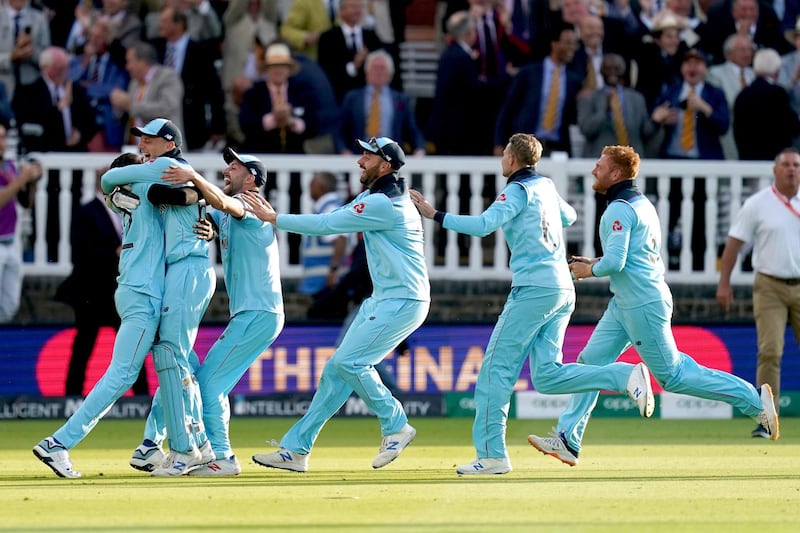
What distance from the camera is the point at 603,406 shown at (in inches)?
669

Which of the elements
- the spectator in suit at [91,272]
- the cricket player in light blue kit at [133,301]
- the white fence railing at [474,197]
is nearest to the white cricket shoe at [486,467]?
the cricket player in light blue kit at [133,301]

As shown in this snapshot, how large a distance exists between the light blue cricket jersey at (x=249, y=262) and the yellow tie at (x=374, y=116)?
652 cm

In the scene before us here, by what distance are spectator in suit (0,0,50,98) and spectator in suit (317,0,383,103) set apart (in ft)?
10.6

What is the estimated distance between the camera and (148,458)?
37.4 ft

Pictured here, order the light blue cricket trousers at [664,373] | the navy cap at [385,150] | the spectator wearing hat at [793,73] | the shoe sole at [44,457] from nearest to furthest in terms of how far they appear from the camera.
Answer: the shoe sole at [44,457] < the navy cap at [385,150] < the light blue cricket trousers at [664,373] < the spectator wearing hat at [793,73]

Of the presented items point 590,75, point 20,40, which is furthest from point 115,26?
point 590,75

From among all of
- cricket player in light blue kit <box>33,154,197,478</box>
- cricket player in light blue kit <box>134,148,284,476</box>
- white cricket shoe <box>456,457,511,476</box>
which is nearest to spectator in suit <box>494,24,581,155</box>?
cricket player in light blue kit <box>134,148,284,476</box>

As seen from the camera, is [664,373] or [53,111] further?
[53,111]

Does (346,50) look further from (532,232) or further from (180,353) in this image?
(180,353)

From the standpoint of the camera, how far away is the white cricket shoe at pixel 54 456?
428 inches

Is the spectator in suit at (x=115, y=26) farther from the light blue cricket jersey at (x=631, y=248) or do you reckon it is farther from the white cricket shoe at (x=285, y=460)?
the light blue cricket jersey at (x=631, y=248)

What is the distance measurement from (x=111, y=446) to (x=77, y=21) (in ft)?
24.6

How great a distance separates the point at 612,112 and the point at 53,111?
19.9 ft

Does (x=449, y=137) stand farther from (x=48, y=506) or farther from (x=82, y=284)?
(x=48, y=506)
